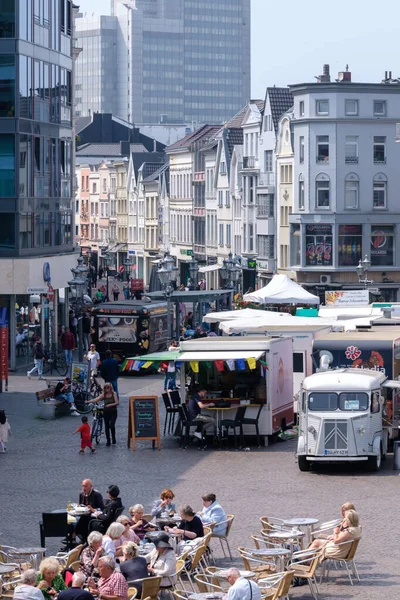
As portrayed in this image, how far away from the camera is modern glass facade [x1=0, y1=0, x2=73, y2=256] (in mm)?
54500

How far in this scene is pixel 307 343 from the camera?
3828 cm

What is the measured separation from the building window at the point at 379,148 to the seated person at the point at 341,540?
70439 mm

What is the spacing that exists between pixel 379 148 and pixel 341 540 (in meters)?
71.0

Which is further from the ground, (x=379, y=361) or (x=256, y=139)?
(x=256, y=139)

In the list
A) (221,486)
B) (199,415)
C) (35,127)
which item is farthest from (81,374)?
(35,127)

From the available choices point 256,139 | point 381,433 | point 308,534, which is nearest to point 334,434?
point 381,433

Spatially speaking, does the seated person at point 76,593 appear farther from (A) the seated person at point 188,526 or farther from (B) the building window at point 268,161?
(B) the building window at point 268,161

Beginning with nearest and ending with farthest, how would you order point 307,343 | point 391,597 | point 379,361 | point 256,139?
point 391,597 → point 379,361 → point 307,343 → point 256,139

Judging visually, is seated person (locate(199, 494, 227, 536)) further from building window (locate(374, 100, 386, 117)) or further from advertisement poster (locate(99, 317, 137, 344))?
building window (locate(374, 100, 386, 117))

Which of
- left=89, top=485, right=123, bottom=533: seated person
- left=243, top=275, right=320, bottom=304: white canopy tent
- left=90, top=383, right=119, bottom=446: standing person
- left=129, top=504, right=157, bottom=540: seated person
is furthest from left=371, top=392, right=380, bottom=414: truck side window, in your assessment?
left=243, top=275, right=320, bottom=304: white canopy tent

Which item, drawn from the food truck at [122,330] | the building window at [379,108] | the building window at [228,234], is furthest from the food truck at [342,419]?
the building window at [228,234]

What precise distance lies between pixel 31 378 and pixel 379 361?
2017 cm

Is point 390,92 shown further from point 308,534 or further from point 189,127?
point 189,127

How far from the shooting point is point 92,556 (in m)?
19.0
